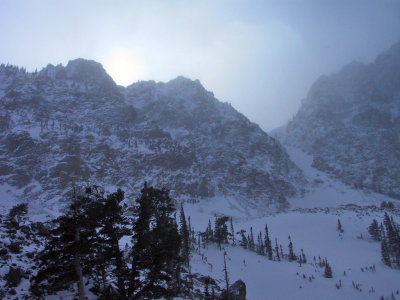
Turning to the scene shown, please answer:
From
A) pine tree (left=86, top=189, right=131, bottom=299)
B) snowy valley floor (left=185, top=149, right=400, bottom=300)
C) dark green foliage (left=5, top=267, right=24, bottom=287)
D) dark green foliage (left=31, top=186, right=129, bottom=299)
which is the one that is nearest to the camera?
dark green foliage (left=31, top=186, right=129, bottom=299)

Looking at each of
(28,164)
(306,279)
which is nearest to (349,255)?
(306,279)

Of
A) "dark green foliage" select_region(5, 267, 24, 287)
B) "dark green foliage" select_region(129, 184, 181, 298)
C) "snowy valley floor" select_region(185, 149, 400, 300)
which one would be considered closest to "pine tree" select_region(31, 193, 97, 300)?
"dark green foliage" select_region(5, 267, 24, 287)

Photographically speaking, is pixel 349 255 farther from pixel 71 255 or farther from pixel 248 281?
pixel 71 255

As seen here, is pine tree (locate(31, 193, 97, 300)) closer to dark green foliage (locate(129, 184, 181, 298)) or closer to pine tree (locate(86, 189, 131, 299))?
pine tree (locate(86, 189, 131, 299))

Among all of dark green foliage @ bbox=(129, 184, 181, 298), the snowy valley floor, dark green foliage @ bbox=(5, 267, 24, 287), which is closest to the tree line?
dark green foliage @ bbox=(129, 184, 181, 298)

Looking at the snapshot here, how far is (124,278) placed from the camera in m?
23.7

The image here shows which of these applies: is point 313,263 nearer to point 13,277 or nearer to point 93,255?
point 93,255

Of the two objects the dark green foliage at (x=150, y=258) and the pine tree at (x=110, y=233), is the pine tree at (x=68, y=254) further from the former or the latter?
the dark green foliage at (x=150, y=258)

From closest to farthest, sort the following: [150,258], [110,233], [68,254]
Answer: [68,254] → [150,258] → [110,233]

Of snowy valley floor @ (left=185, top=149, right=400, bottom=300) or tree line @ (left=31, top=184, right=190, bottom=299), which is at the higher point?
tree line @ (left=31, top=184, right=190, bottom=299)

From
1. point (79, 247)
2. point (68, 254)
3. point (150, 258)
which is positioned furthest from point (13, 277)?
point (150, 258)

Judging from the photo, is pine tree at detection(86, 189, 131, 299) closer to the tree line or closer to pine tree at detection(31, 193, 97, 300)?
the tree line

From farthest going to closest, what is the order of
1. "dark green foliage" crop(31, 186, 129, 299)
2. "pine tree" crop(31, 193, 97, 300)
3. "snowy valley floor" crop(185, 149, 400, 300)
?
"snowy valley floor" crop(185, 149, 400, 300)
"dark green foliage" crop(31, 186, 129, 299)
"pine tree" crop(31, 193, 97, 300)

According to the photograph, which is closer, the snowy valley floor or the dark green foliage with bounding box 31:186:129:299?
the dark green foliage with bounding box 31:186:129:299
